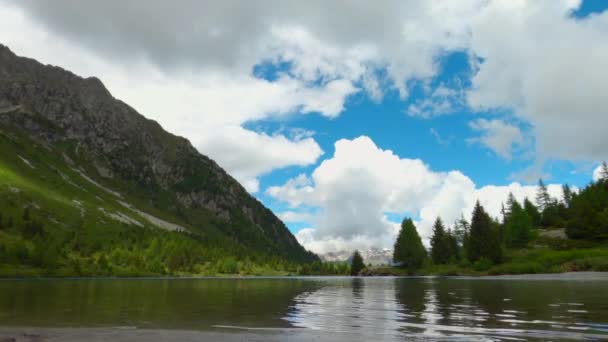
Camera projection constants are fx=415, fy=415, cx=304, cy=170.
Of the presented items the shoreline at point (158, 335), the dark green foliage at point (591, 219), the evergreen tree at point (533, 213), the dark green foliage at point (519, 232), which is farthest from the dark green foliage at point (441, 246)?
the shoreline at point (158, 335)

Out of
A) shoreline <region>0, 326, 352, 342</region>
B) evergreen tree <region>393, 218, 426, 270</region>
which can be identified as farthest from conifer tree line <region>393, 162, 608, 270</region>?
shoreline <region>0, 326, 352, 342</region>

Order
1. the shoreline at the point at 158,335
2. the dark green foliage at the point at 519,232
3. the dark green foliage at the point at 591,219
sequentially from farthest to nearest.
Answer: the dark green foliage at the point at 519,232, the dark green foliage at the point at 591,219, the shoreline at the point at 158,335

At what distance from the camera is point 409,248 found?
589ft

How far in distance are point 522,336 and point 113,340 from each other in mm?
18615

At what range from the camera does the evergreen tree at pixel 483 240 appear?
132 meters

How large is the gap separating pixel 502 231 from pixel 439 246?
81.1 ft

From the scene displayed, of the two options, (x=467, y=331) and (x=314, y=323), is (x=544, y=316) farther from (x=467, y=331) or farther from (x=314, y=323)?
(x=314, y=323)

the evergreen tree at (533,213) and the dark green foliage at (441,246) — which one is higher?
the evergreen tree at (533,213)

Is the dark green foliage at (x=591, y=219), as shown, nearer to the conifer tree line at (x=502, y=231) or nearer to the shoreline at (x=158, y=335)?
the conifer tree line at (x=502, y=231)

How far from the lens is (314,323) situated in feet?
84.0

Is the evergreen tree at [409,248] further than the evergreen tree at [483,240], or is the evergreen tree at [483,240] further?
the evergreen tree at [409,248]

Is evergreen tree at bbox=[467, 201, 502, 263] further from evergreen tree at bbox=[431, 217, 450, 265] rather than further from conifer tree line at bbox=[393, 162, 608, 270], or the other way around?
evergreen tree at bbox=[431, 217, 450, 265]

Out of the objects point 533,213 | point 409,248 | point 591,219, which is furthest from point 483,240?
point 533,213

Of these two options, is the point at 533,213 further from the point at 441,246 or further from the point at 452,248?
the point at 441,246
